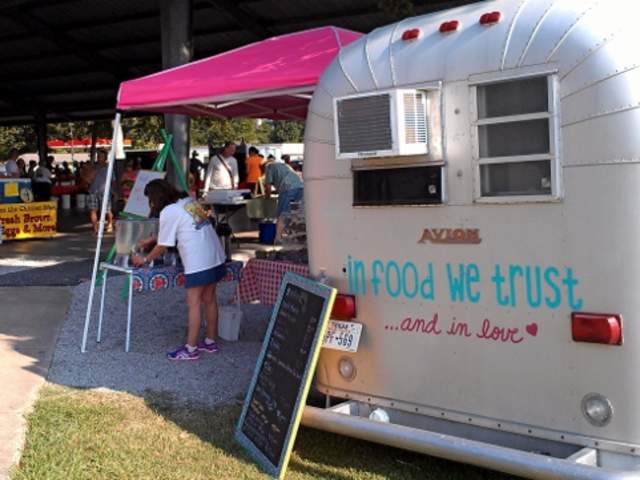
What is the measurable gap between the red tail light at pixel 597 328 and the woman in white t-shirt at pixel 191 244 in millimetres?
3428

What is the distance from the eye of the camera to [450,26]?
4047 mm

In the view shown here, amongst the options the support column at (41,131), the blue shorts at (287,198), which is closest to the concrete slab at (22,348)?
the blue shorts at (287,198)

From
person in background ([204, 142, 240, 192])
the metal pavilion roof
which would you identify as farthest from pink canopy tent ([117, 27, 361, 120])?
the metal pavilion roof

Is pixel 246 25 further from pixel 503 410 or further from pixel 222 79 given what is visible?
pixel 503 410

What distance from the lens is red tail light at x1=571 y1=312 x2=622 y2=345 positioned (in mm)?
3475

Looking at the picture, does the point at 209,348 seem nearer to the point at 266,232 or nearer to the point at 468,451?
the point at 468,451

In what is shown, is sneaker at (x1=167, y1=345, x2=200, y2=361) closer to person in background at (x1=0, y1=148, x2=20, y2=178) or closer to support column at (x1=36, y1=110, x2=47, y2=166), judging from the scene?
person in background at (x1=0, y1=148, x2=20, y2=178)

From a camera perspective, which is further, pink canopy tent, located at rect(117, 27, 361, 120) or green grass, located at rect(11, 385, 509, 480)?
pink canopy tent, located at rect(117, 27, 361, 120)

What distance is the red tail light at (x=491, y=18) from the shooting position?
12.7 ft

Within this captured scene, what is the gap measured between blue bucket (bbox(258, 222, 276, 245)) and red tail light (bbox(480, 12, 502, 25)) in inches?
327

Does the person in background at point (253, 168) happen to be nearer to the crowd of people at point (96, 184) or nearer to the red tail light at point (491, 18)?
the crowd of people at point (96, 184)

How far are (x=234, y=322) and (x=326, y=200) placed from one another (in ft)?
10.1

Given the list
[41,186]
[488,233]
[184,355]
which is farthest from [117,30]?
[488,233]

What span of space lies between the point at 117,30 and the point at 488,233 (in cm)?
1713
